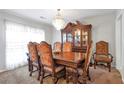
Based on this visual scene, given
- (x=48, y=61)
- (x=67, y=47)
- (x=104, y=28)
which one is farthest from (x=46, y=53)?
(x=104, y=28)

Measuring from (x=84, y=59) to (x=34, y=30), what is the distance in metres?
1.68

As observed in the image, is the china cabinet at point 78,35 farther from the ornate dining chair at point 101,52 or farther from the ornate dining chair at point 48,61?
the ornate dining chair at point 48,61

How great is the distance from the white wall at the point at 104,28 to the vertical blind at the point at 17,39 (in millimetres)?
1803

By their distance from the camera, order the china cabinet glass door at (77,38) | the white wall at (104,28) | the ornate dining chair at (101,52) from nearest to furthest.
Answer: the ornate dining chair at (101,52)
the white wall at (104,28)
the china cabinet glass door at (77,38)

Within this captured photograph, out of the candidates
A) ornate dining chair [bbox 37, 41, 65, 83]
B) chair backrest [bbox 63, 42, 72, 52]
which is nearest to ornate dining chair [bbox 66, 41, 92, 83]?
ornate dining chair [bbox 37, 41, 65, 83]

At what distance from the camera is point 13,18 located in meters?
2.73

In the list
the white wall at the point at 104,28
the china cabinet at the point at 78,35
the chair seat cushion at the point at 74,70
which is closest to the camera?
the chair seat cushion at the point at 74,70

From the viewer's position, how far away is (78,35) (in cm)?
359

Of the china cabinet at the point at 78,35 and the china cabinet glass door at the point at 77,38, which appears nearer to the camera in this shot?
the china cabinet at the point at 78,35

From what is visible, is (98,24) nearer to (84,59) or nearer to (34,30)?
(84,59)

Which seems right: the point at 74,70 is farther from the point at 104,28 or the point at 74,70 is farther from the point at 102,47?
the point at 104,28

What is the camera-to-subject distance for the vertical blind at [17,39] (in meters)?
2.77

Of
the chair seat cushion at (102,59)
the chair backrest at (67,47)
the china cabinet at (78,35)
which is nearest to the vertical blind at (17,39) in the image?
the chair backrest at (67,47)
